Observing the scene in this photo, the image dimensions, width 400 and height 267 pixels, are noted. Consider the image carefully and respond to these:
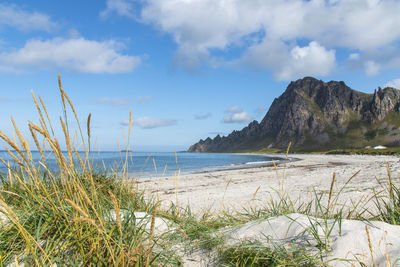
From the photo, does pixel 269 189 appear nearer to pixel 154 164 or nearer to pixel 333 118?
pixel 154 164

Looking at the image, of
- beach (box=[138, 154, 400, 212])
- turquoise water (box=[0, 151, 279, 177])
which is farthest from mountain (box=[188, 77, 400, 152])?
beach (box=[138, 154, 400, 212])

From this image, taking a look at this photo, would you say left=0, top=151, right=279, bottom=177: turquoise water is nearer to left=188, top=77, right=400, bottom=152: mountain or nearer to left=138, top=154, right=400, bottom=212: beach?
left=138, top=154, right=400, bottom=212: beach

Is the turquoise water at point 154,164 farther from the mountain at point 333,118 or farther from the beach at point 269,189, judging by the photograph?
the mountain at point 333,118

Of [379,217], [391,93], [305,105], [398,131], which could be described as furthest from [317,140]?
[379,217]

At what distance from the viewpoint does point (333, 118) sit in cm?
17088

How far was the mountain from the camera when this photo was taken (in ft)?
483

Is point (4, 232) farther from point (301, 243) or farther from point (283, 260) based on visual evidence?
point (301, 243)

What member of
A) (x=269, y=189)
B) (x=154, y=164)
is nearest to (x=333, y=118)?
(x=269, y=189)

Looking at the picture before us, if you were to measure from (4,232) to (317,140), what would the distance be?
586 ft

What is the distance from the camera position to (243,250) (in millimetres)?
2340

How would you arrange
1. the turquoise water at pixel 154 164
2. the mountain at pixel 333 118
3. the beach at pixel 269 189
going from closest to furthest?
the turquoise water at pixel 154 164 → the beach at pixel 269 189 → the mountain at pixel 333 118

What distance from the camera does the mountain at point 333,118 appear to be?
147 metres

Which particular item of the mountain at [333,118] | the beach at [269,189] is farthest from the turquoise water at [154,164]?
the mountain at [333,118]

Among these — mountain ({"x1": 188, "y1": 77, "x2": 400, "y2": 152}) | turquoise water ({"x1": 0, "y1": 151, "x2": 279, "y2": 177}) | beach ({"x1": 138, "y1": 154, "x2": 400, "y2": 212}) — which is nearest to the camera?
turquoise water ({"x1": 0, "y1": 151, "x2": 279, "y2": 177})
